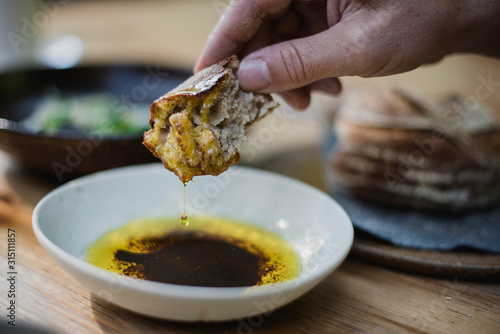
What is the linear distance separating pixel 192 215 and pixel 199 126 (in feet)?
1.70

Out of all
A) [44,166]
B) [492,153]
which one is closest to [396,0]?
[492,153]

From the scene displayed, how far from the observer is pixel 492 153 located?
1.97 meters

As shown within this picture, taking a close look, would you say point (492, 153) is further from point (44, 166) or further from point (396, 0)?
point (44, 166)

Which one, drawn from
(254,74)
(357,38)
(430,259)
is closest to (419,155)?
(430,259)

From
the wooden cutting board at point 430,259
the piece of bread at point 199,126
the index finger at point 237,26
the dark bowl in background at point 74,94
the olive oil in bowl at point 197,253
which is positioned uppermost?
the index finger at point 237,26

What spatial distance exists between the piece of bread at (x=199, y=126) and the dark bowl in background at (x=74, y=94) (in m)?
0.50

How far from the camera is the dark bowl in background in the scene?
5.81 feet

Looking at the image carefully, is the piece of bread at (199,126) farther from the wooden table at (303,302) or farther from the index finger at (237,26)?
the wooden table at (303,302)

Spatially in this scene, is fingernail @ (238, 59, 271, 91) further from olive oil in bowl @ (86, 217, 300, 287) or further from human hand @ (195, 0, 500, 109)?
olive oil in bowl @ (86, 217, 300, 287)

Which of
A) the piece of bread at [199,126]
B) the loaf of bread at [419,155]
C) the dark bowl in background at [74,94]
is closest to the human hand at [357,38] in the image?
the piece of bread at [199,126]

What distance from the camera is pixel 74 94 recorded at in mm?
2732

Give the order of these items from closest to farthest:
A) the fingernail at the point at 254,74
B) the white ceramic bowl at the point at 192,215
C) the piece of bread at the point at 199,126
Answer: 1. the white ceramic bowl at the point at 192,215
2. the piece of bread at the point at 199,126
3. the fingernail at the point at 254,74

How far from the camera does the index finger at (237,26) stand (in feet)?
5.12

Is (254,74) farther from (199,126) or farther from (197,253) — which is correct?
(197,253)
